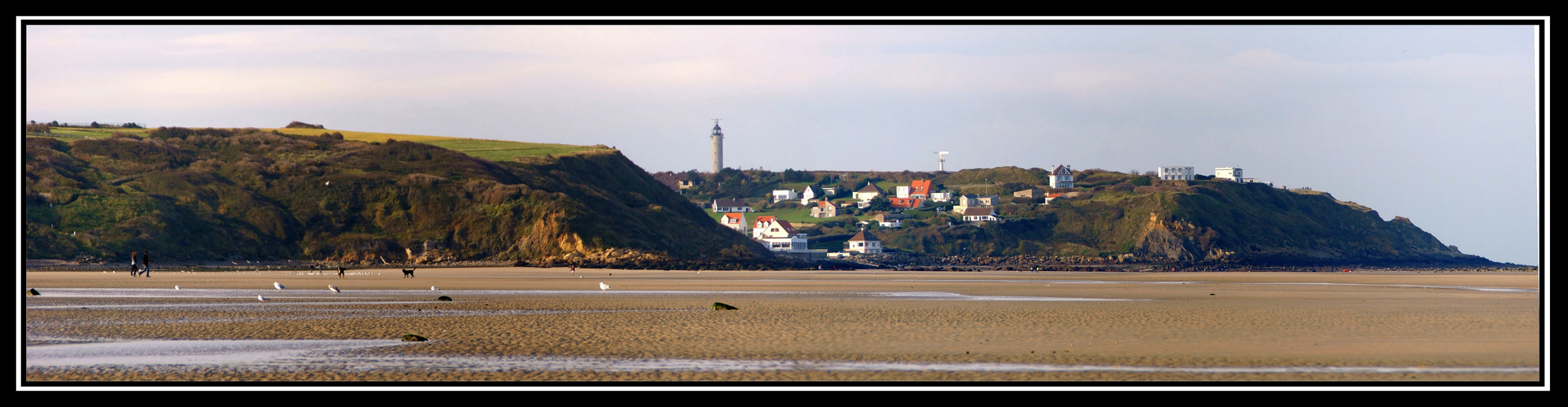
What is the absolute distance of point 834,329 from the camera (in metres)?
16.7

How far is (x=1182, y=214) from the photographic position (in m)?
98.1

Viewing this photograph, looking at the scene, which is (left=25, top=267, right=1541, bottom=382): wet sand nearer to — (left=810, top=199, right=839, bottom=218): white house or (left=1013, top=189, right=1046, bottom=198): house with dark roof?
(left=1013, top=189, right=1046, bottom=198): house with dark roof

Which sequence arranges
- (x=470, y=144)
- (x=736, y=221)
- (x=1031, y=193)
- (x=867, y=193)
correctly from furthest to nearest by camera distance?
(x=867, y=193)
(x=1031, y=193)
(x=736, y=221)
(x=470, y=144)

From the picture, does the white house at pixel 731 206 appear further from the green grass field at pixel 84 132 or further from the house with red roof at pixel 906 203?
the green grass field at pixel 84 132

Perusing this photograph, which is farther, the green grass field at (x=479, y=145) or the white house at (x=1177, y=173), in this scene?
the white house at (x=1177, y=173)

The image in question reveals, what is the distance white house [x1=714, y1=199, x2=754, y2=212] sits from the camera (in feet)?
458

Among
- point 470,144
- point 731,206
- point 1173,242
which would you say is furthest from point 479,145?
point 1173,242

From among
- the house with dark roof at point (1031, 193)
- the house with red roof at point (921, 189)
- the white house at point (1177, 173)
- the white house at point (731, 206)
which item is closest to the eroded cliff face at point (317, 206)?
the house with dark roof at point (1031, 193)

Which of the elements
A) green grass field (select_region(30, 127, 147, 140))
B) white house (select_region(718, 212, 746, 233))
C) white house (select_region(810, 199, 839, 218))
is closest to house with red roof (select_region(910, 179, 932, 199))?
white house (select_region(810, 199, 839, 218))

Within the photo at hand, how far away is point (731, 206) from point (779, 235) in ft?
111

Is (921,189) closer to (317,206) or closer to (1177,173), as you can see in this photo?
(1177,173)

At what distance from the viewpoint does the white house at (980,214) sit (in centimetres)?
11175

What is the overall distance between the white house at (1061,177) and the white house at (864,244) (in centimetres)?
3733

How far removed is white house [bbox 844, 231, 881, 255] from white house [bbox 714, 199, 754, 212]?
3493cm
